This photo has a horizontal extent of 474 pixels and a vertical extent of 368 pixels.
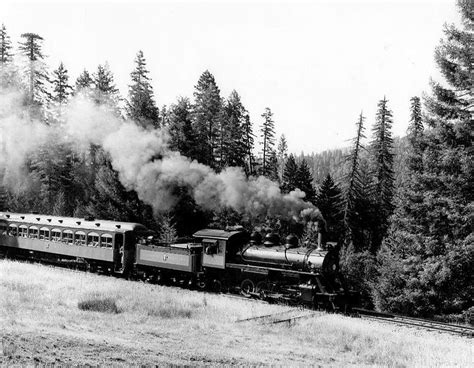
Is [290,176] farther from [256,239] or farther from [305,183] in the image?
[256,239]

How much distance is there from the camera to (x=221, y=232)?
69.6ft

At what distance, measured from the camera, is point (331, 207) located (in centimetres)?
5025

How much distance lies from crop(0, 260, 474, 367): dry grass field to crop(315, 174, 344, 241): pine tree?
28.3 m

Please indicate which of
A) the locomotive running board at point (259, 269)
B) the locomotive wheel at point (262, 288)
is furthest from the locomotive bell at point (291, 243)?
the locomotive wheel at point (262, 288)

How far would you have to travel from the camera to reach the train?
18.5 meters

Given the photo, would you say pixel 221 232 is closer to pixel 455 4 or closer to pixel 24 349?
pixel 24 349

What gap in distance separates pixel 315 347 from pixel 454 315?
10899 mm

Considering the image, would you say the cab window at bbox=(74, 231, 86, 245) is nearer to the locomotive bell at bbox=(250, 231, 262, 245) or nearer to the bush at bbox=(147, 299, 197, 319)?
the bush at bbox=(147, 299, 197, 319)

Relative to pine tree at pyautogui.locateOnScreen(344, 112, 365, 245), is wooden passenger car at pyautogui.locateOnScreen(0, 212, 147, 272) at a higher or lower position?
lower

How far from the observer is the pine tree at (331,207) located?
152 feet

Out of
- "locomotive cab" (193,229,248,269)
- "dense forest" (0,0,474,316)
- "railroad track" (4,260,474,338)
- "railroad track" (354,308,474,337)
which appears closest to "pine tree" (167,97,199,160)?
"dense forest" (0,0,474,316)

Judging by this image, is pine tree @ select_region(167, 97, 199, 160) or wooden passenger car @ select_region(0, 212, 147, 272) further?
pine tree @ select_region(167, 97, 199, 160)

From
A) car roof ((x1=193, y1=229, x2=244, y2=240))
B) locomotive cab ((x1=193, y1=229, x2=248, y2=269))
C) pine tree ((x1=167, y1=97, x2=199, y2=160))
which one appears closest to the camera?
locomotive cab ((x1=193, y1=229, x2=248, y2=269))

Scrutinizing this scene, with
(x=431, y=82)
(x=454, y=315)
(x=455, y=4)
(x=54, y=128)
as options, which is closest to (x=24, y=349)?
(x=454, y=315)
